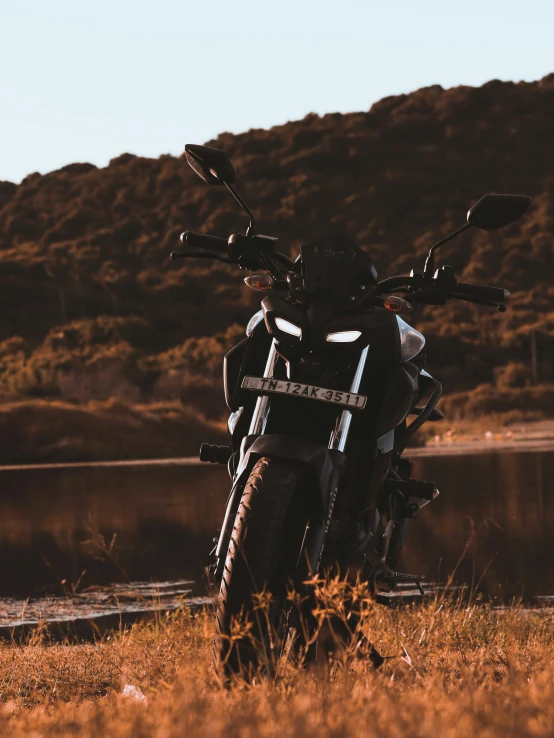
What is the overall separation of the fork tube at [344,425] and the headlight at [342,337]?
118 mm

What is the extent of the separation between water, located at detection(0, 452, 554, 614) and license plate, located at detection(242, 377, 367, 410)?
1.50m

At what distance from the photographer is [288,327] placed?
4602 mm

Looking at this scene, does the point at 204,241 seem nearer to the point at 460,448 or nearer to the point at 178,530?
the point at 178,530

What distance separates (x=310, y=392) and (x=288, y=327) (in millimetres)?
281

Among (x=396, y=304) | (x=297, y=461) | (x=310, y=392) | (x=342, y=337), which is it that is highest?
(x=396, y=304)

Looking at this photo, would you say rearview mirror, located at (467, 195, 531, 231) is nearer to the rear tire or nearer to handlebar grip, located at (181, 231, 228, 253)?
handlebar grip, located at (181, 231, 228, 253)

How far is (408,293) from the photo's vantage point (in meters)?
5.23

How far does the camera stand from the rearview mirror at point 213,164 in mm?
5262

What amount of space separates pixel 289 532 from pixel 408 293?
138 centimetres

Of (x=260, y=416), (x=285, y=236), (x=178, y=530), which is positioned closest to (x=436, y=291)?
(x=260, y=416)

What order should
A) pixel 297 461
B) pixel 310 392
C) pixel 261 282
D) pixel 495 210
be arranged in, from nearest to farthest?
pixel 297 461 → pixel 310 392 → pixel 261 282 → pixel 495 210

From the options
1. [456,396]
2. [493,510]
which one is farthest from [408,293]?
[456,396]

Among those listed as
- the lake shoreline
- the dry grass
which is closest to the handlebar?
the dry grass

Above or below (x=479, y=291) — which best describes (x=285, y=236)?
above
